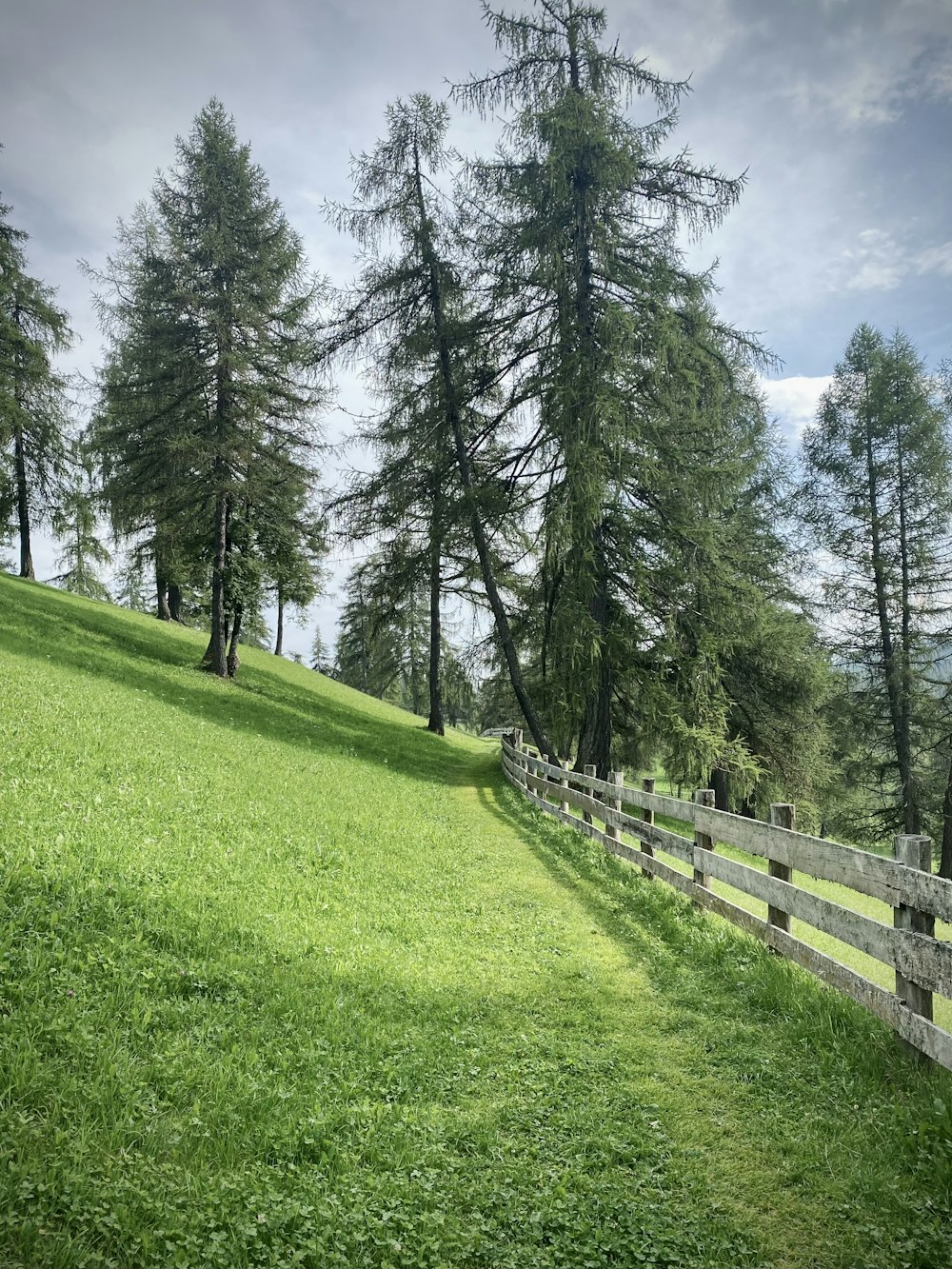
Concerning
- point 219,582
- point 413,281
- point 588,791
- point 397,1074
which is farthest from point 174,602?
point 397,1074

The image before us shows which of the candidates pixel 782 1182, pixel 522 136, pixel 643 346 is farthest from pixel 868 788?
pixel 782 1182

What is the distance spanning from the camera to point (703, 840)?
22.0 feet

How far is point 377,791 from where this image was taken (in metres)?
12.8

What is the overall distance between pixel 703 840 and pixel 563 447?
355 inches

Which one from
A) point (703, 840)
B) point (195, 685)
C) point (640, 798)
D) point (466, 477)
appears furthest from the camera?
point (195, 685)

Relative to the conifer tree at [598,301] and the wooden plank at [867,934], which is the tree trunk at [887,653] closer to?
the conifer tree at [598,301]

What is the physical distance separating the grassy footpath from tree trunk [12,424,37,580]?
23058 millimetres

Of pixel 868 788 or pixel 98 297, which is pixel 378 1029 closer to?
pixel 868 788

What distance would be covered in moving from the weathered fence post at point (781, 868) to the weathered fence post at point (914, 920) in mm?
1298

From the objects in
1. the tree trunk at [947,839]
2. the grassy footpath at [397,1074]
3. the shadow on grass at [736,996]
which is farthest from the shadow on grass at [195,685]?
the tree trunk at [947,839]

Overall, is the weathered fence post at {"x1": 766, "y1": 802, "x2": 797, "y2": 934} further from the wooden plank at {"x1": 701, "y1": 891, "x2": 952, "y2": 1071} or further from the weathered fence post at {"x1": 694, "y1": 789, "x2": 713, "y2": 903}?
the weathered fence post at {"x1": 694, "y1": 789, "x2": 713, "y2": 903}

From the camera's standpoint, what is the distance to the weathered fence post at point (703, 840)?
21.8ft

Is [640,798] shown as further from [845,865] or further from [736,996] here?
[845,865]

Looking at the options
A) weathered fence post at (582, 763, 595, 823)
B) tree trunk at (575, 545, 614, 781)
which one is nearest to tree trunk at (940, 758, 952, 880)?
tree trunk at (575, 545, 614, 781)
